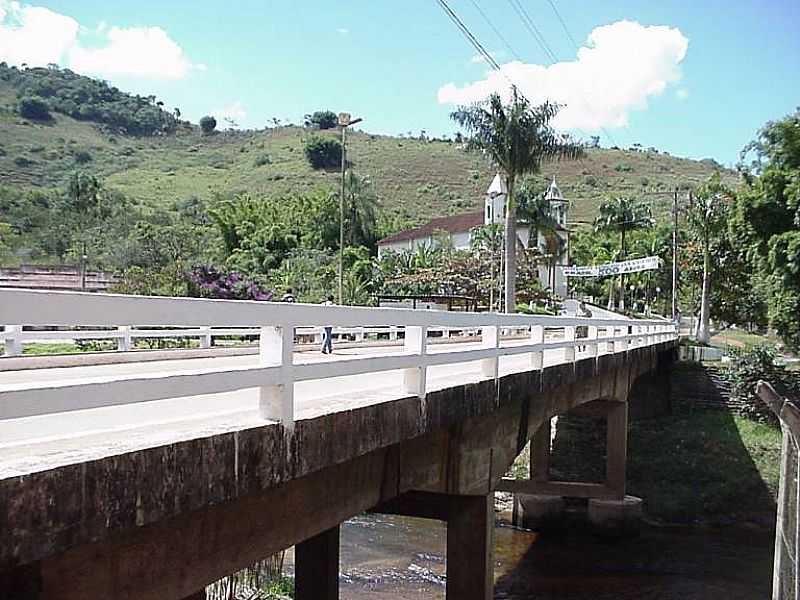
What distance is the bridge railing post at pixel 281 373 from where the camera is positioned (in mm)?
5938

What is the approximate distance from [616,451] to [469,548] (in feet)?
46.8

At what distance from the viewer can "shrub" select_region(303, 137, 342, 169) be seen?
471 feet

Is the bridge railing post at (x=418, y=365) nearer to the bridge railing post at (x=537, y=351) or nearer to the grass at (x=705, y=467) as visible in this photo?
the bridge railing post at (x=537, y=351)

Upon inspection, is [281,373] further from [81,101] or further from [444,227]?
[81,101]

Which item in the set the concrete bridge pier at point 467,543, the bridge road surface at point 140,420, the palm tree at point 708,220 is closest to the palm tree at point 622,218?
the palm tree at point 708,220

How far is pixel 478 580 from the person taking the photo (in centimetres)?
1109

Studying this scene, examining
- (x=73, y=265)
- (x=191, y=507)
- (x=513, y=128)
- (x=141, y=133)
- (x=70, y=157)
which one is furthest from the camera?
(x=141, y=133)

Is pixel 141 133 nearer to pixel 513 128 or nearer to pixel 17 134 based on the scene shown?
pixel 17 134

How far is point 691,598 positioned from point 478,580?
33.8 feet

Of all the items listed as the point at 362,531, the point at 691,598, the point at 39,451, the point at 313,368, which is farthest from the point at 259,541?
the point at 362,531

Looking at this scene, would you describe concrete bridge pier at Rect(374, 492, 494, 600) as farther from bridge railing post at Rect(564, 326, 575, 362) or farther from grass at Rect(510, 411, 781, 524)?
grass at Rect(510, 411, 781, 524)

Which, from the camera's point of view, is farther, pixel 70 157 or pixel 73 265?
pixel 70 157

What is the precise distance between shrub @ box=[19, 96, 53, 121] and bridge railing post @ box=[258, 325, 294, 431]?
144 metres

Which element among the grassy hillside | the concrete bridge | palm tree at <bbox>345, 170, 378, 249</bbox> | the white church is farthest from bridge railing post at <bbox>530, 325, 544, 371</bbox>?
the grassy hillside
